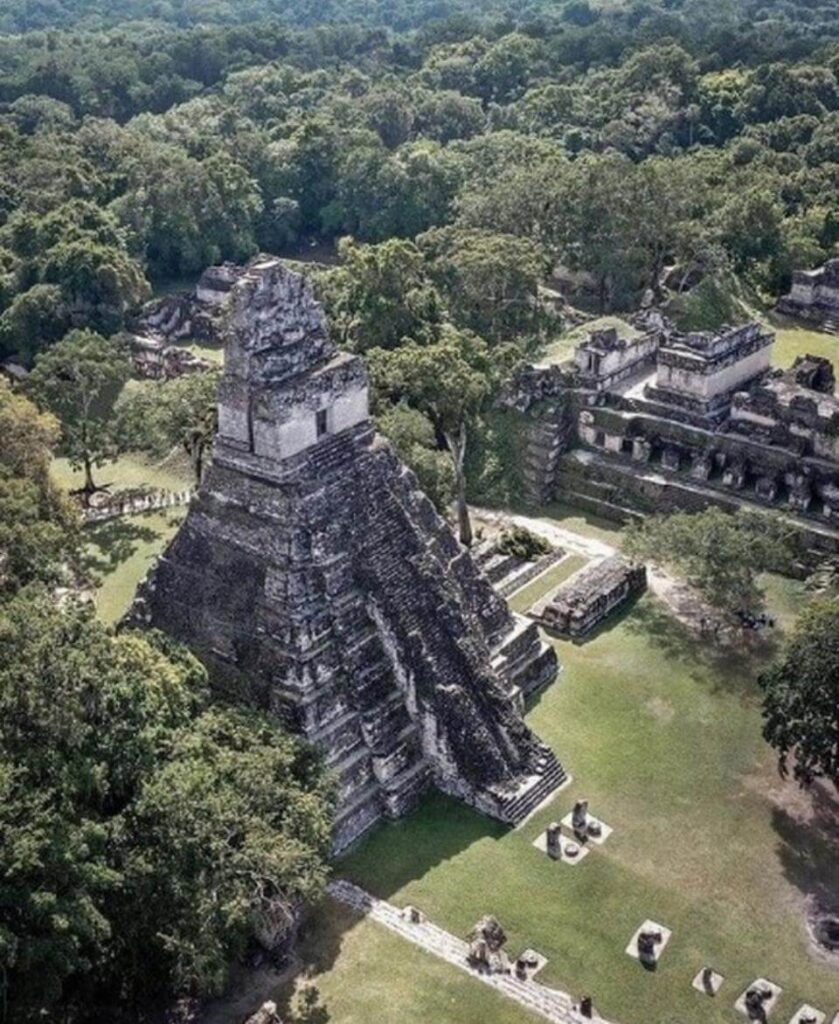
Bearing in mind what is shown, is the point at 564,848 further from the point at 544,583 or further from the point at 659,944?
the point at 544,583

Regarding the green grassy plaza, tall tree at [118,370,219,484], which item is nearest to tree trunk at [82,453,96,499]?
tall tree at [118,370,219,484]

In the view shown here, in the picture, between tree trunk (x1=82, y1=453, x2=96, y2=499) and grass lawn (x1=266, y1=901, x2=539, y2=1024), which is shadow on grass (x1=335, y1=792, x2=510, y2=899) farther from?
tree trunk (x1=82, y1=453, x2=96, y2=499)

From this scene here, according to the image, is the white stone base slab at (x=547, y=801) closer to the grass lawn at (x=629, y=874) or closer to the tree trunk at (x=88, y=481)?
the grass lawn at (x=629, y=874)

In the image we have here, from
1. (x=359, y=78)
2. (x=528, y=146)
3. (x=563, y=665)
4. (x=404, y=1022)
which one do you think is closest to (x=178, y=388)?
(x=563, y=665)

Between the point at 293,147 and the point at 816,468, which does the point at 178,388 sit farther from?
the point at 293,147

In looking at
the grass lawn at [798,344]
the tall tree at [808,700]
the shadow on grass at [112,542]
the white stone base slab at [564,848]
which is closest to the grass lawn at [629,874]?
the white stone base slab at [564,848]

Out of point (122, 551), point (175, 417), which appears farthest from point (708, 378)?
point (122, 551)
